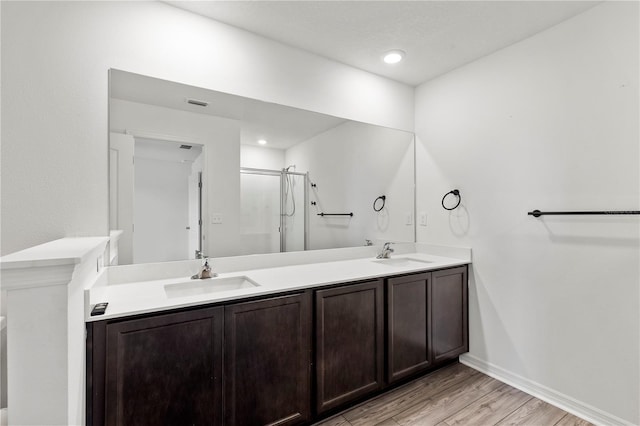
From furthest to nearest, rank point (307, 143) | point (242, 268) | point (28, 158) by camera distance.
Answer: point (307, 143)
point (242, 268)
point (28, 158)

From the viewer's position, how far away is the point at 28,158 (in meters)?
1.43

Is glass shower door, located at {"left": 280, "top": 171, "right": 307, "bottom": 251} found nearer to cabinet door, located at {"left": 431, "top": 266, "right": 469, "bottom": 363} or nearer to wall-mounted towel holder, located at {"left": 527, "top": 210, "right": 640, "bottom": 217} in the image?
cabinet door, located at {"left": 431, "top": 266, "right": 469, "bottom": 363}

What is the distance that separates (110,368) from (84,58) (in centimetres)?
151

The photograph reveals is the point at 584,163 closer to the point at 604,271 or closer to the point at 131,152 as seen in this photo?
the point at 604,271

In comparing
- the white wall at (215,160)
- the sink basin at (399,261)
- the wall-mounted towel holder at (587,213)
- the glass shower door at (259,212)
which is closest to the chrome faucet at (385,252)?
the sink basin at (399,261)

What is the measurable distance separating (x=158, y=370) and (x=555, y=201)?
249 centimetres

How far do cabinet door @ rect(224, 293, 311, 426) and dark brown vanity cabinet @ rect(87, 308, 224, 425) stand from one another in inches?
2.7

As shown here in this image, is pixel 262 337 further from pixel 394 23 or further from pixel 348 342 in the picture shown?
pixel 394 23

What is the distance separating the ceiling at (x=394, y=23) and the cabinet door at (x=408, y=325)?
1707 millimetres

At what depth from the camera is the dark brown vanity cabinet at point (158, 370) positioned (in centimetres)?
122

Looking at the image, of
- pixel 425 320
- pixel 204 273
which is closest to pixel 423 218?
pixel 425 320

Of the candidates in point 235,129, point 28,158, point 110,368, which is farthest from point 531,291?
point 28,158

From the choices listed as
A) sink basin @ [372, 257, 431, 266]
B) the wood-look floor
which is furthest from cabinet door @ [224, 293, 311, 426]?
→ sink basin @ [372, 257, 431, 266]

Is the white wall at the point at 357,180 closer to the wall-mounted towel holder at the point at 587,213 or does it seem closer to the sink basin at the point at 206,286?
the sink basin at the point at 206,286
